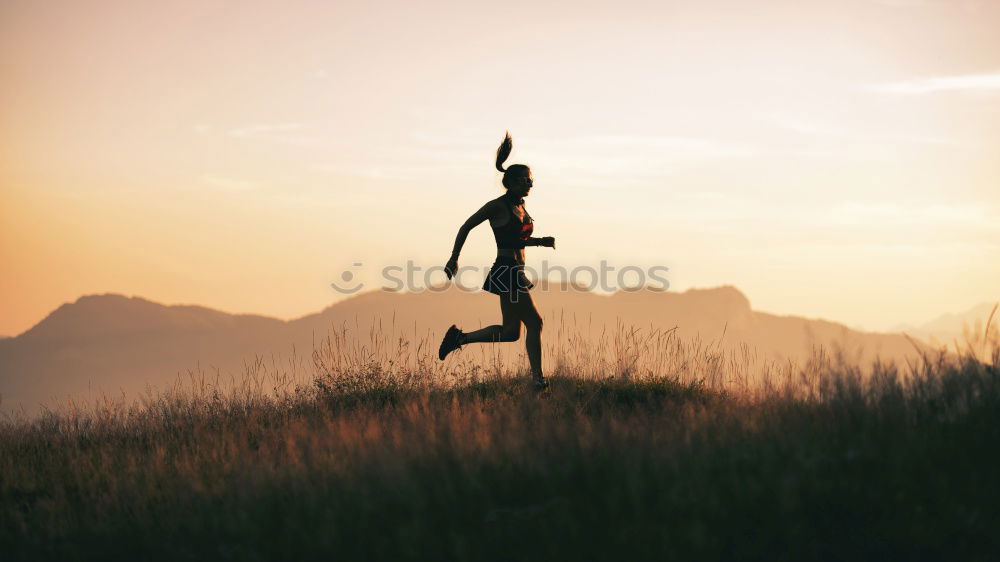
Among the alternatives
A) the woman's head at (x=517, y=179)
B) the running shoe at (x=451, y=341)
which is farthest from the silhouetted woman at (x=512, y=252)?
the running shoe at (x=451, y=341)

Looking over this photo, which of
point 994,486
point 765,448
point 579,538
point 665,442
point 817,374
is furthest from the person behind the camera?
point 817,374

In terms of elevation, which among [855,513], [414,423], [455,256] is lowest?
[855,513]

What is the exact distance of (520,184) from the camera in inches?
364

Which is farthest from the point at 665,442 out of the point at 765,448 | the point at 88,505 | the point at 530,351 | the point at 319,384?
the point at 319,384

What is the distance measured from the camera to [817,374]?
24.9 ft

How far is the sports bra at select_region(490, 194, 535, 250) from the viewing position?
9.16 meters

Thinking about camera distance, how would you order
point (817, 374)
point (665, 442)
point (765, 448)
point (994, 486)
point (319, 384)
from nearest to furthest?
point (994, 486)
point (765, 448)
point (665, 442)
point (817, 374)
point (319, 384)

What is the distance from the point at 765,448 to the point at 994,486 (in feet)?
4.84

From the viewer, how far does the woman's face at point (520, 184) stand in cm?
924

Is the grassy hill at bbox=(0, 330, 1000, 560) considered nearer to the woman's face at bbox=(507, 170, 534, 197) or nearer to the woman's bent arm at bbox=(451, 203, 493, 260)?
the woman's bent arm at bbox=(451, 203, 493, 260)

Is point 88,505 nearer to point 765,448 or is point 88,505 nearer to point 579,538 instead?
point 579,538

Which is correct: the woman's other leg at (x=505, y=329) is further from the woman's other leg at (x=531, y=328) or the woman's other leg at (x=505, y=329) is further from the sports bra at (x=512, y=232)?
the sports bra at (x=512, y=232)

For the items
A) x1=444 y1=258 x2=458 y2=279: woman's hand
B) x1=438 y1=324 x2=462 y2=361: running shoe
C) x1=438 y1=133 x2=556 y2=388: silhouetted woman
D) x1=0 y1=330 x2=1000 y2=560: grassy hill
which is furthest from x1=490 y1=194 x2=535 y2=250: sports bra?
x1=0 y1=330 x2=1000 y2=560: grassy hill

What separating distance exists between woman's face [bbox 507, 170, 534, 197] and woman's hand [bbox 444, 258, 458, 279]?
1.02 m
